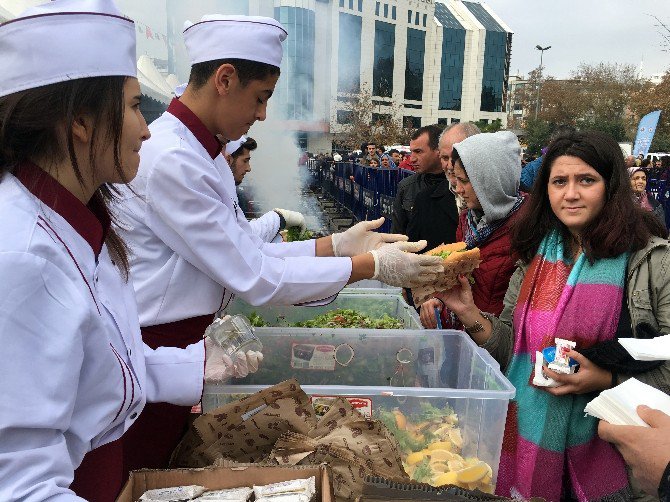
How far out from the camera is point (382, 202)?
9922mm

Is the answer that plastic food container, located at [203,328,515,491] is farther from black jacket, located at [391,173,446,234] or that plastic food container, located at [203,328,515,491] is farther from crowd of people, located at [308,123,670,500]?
black jacket, located at [391,173,446,234]

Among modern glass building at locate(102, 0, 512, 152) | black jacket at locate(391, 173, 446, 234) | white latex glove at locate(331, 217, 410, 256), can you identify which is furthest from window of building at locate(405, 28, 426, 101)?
white latex glove at locate(331, 217, 410, 256)

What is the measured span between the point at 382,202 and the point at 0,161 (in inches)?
356

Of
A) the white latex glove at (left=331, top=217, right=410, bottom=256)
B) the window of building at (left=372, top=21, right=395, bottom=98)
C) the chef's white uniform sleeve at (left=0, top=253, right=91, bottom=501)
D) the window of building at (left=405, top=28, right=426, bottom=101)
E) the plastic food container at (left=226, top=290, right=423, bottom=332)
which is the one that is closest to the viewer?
the chef's white uniform sleeve at (left=0, top=253, right=91, bottom=501)

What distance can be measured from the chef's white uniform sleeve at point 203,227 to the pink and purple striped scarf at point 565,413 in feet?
3.55

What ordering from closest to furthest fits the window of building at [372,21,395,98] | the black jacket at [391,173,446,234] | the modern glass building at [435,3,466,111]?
the black jacket at [391,173,446,234] < the window of building at [372,21,395,98] < the modern glass building at [435,3,466,111]

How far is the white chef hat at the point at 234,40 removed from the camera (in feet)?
6.98

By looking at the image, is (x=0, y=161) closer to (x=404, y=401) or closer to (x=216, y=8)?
(x=404, y=401)

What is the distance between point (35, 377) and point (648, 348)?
1.44m

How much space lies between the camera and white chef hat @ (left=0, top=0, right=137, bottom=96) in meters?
1.01

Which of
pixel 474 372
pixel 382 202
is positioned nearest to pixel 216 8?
pixel 382 202

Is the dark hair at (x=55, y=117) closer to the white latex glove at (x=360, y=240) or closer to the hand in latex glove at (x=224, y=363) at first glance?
the hand in latex glove at (x=224, y=363)

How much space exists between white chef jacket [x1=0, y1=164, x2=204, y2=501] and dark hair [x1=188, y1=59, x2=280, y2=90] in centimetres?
109

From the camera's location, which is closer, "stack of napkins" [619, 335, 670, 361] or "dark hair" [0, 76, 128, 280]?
"dark hair" [0, 76, 128, 280]
